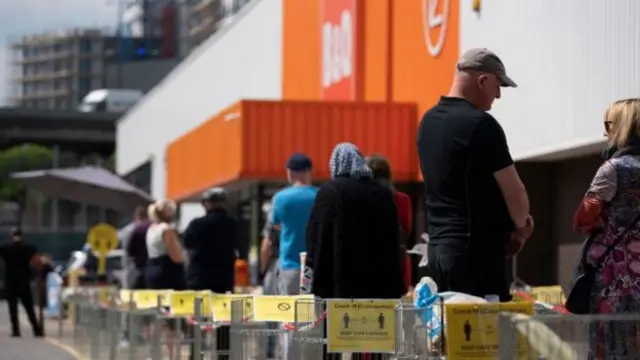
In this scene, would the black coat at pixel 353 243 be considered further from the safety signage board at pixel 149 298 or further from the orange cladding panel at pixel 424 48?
→ the orange cladding panel at pixel 424 48

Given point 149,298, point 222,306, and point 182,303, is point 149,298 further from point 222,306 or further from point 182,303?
point 222,306

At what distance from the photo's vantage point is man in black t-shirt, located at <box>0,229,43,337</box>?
24469mm

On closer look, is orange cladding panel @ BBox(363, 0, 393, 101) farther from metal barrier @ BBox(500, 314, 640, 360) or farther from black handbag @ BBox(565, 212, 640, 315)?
metal barrier @ BBox(500, 314, 640, 360)

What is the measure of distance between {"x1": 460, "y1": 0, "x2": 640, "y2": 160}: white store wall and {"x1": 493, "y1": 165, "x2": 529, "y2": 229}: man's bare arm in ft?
16.8

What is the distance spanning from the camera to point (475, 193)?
705cm

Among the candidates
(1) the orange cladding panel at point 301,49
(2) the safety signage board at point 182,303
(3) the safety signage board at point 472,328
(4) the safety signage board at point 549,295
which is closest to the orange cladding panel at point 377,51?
(1) the orange cladding panel at point 301,49

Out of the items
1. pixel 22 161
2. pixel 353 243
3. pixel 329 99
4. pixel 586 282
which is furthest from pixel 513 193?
pixel 22 161

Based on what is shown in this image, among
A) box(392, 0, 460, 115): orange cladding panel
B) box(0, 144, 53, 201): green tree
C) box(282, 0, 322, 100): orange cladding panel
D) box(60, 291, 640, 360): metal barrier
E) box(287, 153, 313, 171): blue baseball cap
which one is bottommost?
box(60, 291, 640, 360): metal barrier

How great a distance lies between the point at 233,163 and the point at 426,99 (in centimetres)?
299

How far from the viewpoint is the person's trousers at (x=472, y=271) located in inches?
275

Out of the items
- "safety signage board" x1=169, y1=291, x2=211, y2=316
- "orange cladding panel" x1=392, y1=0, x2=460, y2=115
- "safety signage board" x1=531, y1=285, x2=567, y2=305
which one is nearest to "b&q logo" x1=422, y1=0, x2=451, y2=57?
"orange cladding panel" x1=392, y1=0, x2=460, y2=115

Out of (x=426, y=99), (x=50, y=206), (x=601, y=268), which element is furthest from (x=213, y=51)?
(x=50, y=206)

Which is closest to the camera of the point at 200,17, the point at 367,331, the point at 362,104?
the point at 367,331

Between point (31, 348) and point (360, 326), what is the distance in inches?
546
